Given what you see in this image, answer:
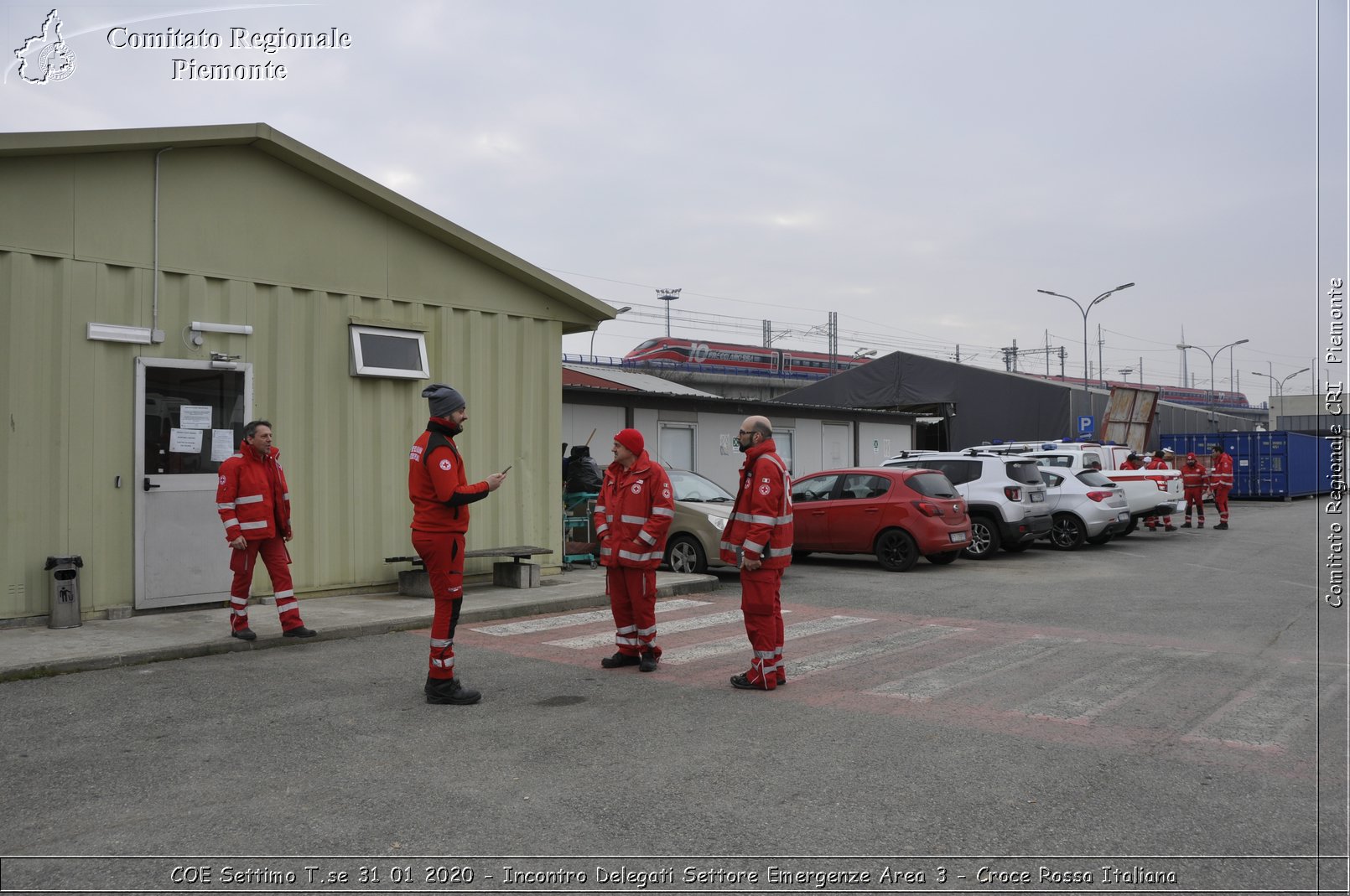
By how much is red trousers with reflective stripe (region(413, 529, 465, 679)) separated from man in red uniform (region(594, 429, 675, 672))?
1357 millimetres

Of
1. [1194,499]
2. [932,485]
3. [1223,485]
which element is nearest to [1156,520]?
[1194,499]

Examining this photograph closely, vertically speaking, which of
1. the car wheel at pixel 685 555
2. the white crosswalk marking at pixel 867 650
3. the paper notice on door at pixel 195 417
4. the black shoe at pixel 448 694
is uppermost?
the paper notice on door at pixel 195 417

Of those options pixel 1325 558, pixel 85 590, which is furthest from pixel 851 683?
pixel 1325 558

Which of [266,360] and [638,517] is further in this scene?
[266,360]

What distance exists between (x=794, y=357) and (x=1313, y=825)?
51825mm

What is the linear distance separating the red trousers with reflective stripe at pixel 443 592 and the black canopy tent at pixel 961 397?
110 ft

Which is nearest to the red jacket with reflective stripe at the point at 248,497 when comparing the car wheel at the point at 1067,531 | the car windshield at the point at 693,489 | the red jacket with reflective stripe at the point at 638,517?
the red jacket with reflective stripe at the point at 638,517

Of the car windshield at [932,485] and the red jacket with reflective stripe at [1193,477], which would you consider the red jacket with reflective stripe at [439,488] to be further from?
the red jacket with reflective stripe at [1193,477]

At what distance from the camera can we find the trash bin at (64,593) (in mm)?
8672

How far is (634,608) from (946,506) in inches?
342

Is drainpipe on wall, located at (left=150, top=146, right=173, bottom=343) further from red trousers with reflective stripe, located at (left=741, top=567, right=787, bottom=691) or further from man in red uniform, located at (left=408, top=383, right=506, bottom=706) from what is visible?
red trousers with reflective stripe, located at (left=741, top=567, right=787, bottom=691)

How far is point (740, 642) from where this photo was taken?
9.04m

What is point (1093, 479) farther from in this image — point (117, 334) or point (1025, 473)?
point (117, 334)

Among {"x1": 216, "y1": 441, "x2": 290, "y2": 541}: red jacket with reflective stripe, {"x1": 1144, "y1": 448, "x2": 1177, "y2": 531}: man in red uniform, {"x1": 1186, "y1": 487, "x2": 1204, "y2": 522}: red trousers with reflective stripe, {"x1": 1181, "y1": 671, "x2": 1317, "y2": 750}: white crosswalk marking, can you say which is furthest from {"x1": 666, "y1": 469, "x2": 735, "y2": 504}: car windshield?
{"x1": 1186, "y1": 487, "x2": 1204, "y2": 522}: red trousers with reflective stripe
